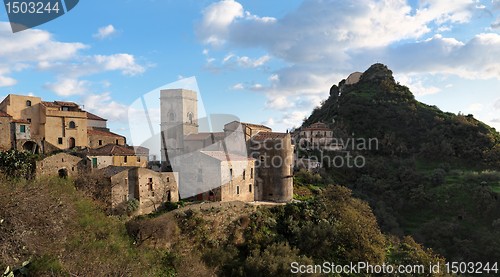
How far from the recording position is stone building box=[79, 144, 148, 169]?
25.6 m

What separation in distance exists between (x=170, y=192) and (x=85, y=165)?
19.0 ft

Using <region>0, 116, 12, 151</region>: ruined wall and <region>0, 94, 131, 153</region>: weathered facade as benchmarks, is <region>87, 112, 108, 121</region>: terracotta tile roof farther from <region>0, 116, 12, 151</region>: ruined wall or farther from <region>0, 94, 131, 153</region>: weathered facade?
<region>0, 116, 12, 151</region>: ruined wall

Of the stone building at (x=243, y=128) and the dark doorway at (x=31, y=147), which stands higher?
the stone building at (x=243, y=128)

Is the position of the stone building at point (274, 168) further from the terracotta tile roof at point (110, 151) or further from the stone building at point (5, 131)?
the stone building at point (5, 131)

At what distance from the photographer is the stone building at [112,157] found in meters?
25.6

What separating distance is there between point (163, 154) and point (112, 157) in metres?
7.43

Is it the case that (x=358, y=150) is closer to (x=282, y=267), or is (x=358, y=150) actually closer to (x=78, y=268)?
(x=282, y=267)

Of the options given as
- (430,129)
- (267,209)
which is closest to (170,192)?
(267,209)

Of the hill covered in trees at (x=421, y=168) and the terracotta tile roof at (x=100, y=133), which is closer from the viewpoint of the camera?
the terracotta tile roof at (x=100, y=133)

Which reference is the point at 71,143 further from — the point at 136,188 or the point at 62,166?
the point at 136,188

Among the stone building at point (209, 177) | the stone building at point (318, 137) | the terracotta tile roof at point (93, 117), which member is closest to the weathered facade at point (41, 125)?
the terracotta tile roof at point (93, 117)

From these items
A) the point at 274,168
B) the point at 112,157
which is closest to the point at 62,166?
the point at 112,157

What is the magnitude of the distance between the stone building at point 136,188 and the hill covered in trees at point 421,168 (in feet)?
94.8

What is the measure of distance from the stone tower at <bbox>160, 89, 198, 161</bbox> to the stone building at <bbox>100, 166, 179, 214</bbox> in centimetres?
1082
